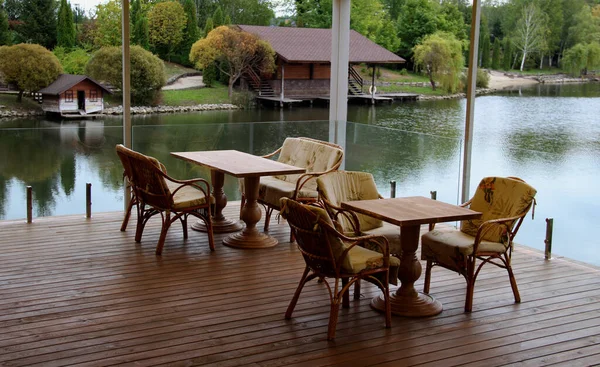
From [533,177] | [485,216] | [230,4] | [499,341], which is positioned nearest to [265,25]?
[230,4]

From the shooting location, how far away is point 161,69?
26.3ft

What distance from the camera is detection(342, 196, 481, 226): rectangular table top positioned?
4340mm

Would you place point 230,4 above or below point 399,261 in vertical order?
above

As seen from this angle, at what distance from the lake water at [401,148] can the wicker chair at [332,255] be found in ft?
8.73

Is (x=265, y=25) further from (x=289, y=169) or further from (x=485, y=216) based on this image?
(x=485, y=216)

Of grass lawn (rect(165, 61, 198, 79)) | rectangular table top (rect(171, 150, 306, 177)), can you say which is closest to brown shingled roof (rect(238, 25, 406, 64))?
grass lawn (rect(165, 61, 198, 79))

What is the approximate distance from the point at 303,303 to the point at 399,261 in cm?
69

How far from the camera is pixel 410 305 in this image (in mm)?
4574

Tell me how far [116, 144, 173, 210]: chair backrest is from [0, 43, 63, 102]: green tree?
1840 millimetres

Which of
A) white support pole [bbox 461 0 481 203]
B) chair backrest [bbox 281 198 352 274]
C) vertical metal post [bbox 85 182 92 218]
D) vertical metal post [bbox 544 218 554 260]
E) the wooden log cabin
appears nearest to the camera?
chair backrest [bbox 281 198 352 274]

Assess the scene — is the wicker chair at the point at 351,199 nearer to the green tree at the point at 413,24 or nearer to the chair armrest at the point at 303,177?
the chair armrest at the point at 303,177

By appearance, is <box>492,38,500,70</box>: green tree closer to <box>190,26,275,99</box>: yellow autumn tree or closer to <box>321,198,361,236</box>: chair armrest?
<box>190,26,275,99</box>: yellow autumn tree

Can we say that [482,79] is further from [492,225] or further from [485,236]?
[492,225]

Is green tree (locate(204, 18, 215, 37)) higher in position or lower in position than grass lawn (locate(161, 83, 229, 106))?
higher
